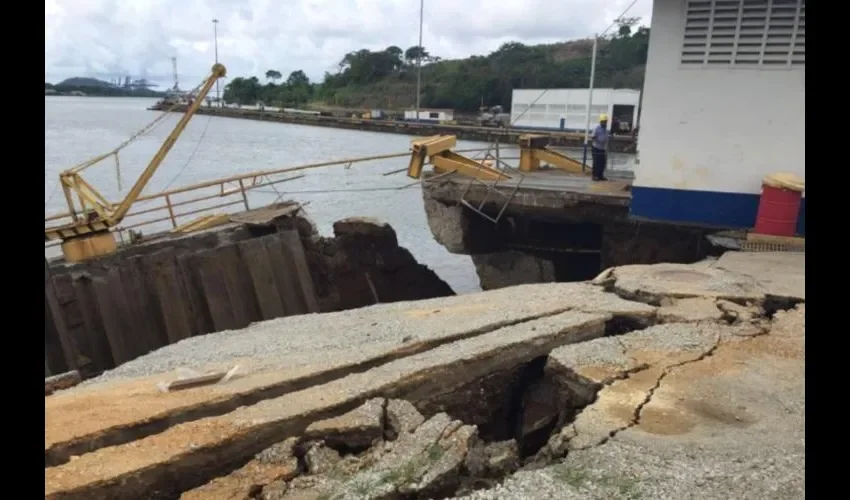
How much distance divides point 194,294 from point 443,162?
5.68m

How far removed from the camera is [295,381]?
16.2 feet

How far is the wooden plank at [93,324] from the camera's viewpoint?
361 inches

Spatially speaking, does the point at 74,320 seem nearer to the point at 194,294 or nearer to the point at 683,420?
the point at 194,294

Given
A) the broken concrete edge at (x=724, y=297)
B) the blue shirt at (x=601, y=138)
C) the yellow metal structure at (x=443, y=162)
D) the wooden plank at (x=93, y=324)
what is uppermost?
the blue shirt at (x=601, y=138)

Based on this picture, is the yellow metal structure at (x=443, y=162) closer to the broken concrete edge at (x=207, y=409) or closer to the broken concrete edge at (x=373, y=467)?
the broken concrete edge at (x=207, y=409)

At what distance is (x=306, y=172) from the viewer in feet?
100.0

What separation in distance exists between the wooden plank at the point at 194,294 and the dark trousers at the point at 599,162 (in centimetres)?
822

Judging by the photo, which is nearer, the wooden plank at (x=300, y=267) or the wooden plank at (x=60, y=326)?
the wooden plank at (x=60, y=326)

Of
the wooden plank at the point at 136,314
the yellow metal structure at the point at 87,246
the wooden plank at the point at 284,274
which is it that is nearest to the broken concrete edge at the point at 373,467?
the wooden plank at the point at 136,314

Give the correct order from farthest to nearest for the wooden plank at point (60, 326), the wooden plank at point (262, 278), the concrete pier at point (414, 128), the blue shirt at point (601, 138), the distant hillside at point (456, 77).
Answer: the distant hillside at point (456, 77)
the concrete pier at point (414, 128)
the blue shirt at point (601, 138)
the wooden plank at point (262, 278)
the wooden plank at point (60, 326)

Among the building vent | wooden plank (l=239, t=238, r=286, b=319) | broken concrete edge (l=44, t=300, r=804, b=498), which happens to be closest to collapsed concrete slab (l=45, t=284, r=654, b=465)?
broken concrete edge (l=44, t=300, r=804, b=498)

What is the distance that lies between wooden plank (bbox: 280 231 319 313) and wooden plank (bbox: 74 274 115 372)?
3043 mm
